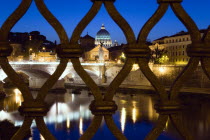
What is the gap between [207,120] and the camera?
12500 mm

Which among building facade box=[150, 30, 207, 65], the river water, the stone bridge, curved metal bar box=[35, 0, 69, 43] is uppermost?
building facade box=[150, 30, 207, 65]

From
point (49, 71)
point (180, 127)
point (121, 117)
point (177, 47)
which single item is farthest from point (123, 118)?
point (177, 47)

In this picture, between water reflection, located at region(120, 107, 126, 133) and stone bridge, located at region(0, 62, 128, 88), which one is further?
stone bridge, located at region(0, 62, 128, 88)

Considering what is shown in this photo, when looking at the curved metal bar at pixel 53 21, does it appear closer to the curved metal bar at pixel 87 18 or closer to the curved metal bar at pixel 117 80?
the curved metal bar at pixel 87 18

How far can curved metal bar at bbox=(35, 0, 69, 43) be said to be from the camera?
37.8 inches

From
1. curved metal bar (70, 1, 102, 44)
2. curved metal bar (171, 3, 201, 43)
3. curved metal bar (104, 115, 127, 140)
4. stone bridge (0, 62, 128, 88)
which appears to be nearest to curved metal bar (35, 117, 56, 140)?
curved metal bar (104, 115, 127, 140)

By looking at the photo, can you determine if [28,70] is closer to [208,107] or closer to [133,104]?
[133,104]

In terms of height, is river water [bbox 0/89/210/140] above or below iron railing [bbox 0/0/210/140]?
below

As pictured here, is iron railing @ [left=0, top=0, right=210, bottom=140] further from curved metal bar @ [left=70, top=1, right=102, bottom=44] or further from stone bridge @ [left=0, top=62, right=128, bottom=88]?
stone bridge @ [left=0, top=62, right=128, bottom=88]

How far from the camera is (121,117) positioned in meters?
13.7

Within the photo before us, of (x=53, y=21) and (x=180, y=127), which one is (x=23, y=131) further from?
(x=180, y=127)

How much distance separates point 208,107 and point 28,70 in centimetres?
1363

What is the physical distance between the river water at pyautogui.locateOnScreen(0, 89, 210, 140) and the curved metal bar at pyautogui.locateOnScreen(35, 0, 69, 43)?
957cm

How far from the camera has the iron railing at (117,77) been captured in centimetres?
96
